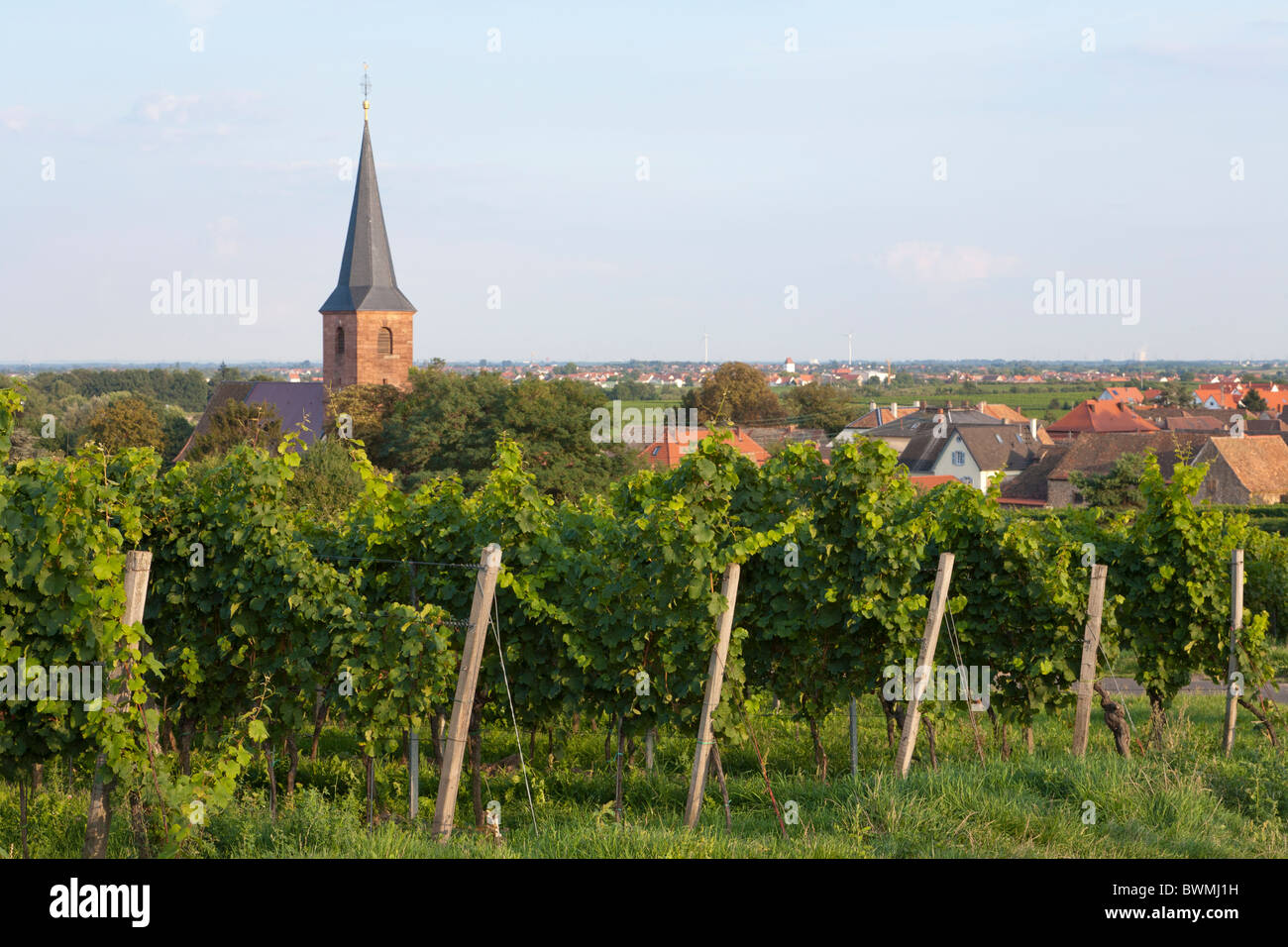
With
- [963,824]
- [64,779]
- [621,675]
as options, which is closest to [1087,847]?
[963,824]

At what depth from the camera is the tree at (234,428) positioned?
46.7 meters

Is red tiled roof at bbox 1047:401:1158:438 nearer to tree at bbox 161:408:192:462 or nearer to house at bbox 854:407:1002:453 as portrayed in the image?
house at bbox 854:407:1002:453

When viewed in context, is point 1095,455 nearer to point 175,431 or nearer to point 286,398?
point 286,398

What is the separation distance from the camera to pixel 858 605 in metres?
7.15

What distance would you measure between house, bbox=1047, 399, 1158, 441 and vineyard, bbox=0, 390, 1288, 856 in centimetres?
8434

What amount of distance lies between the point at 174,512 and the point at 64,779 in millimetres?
2901

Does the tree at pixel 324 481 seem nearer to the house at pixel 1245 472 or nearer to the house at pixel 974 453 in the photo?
the house at pixel 974 453

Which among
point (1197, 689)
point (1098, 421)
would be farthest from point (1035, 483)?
point (1197, 689)

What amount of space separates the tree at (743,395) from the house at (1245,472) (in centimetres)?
3389

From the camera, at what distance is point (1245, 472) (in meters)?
54.2

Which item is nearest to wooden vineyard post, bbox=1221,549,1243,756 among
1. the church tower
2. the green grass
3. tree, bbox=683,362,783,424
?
the green grass

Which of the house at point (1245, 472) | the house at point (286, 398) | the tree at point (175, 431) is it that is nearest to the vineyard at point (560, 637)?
the house at point (1245, 472)

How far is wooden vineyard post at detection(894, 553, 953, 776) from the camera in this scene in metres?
6.99
